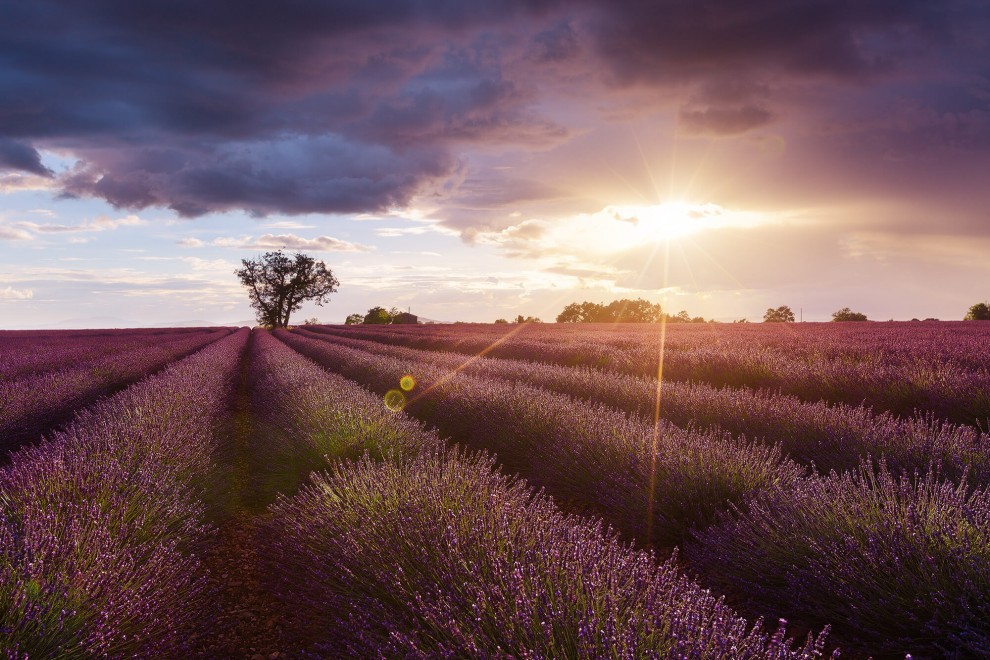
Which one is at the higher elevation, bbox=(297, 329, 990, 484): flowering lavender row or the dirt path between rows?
bbox=(297, 329, 990, 484): flowering lavender row

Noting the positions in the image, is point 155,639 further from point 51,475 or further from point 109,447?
point 109,447

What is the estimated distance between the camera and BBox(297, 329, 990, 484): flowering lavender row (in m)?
4.11

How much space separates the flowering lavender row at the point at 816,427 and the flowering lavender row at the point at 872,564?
983mm

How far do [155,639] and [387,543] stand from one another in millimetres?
1067

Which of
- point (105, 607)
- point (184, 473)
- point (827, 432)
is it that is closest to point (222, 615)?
point (105, 607)

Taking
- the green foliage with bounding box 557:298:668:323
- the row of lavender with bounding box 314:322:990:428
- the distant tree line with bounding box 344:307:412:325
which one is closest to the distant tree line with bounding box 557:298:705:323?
the green foliage with bounding box 557:298:668:323

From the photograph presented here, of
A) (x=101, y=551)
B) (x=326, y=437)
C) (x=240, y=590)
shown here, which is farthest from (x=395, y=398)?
(x=101, y=551)

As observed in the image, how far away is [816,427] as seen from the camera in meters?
5.11

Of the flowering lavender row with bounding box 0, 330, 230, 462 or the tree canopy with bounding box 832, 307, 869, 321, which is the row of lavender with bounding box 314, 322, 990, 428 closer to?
the flowering lavender row with bounding box 0, 330, 230, 462

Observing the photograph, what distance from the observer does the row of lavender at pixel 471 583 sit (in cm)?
168

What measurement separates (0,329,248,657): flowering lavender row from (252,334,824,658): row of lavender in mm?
546

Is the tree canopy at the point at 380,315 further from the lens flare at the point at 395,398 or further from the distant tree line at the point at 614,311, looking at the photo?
the lens flare at the point at 395,398

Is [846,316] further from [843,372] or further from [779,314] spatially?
[843,372]

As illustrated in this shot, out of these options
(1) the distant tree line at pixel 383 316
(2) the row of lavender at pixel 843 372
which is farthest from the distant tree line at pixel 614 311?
(2) the row of lavender at pixel 843 372
